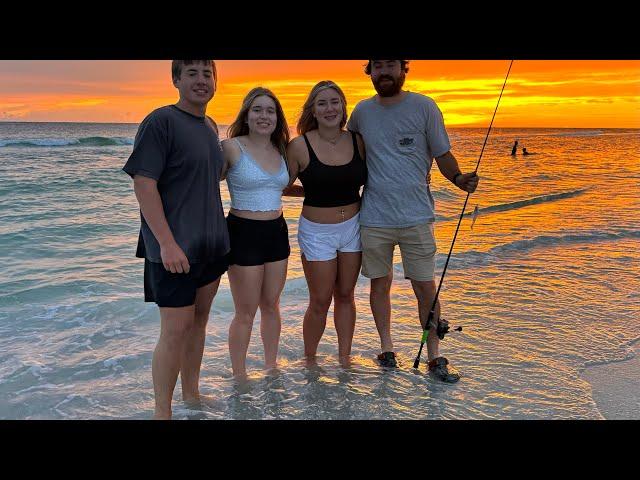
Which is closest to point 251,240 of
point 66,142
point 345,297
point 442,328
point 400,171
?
point 345,297

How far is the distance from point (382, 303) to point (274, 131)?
163 centimetres

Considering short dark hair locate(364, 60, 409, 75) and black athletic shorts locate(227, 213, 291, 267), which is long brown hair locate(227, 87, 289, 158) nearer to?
black athletic shorts locate(227, 213, 291, 267)

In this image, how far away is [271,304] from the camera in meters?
4.05

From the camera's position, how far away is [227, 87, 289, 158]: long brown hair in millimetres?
3795

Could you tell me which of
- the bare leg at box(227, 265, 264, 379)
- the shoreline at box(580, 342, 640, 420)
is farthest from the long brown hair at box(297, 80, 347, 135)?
the shoreline at box(580, 342, 640, 420)

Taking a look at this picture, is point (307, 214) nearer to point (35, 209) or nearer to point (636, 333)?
point (636, 333)

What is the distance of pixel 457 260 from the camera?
26.9ft

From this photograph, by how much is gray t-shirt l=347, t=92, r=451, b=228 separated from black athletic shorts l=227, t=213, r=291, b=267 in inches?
29.0

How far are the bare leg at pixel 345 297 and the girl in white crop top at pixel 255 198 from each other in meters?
0.50

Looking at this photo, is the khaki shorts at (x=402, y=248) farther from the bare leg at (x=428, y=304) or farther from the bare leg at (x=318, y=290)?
the bare leg at (x=318, y=290)

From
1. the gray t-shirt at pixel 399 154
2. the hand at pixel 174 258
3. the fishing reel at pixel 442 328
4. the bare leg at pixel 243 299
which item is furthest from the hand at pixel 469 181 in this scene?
the hand at pixel 174 258
